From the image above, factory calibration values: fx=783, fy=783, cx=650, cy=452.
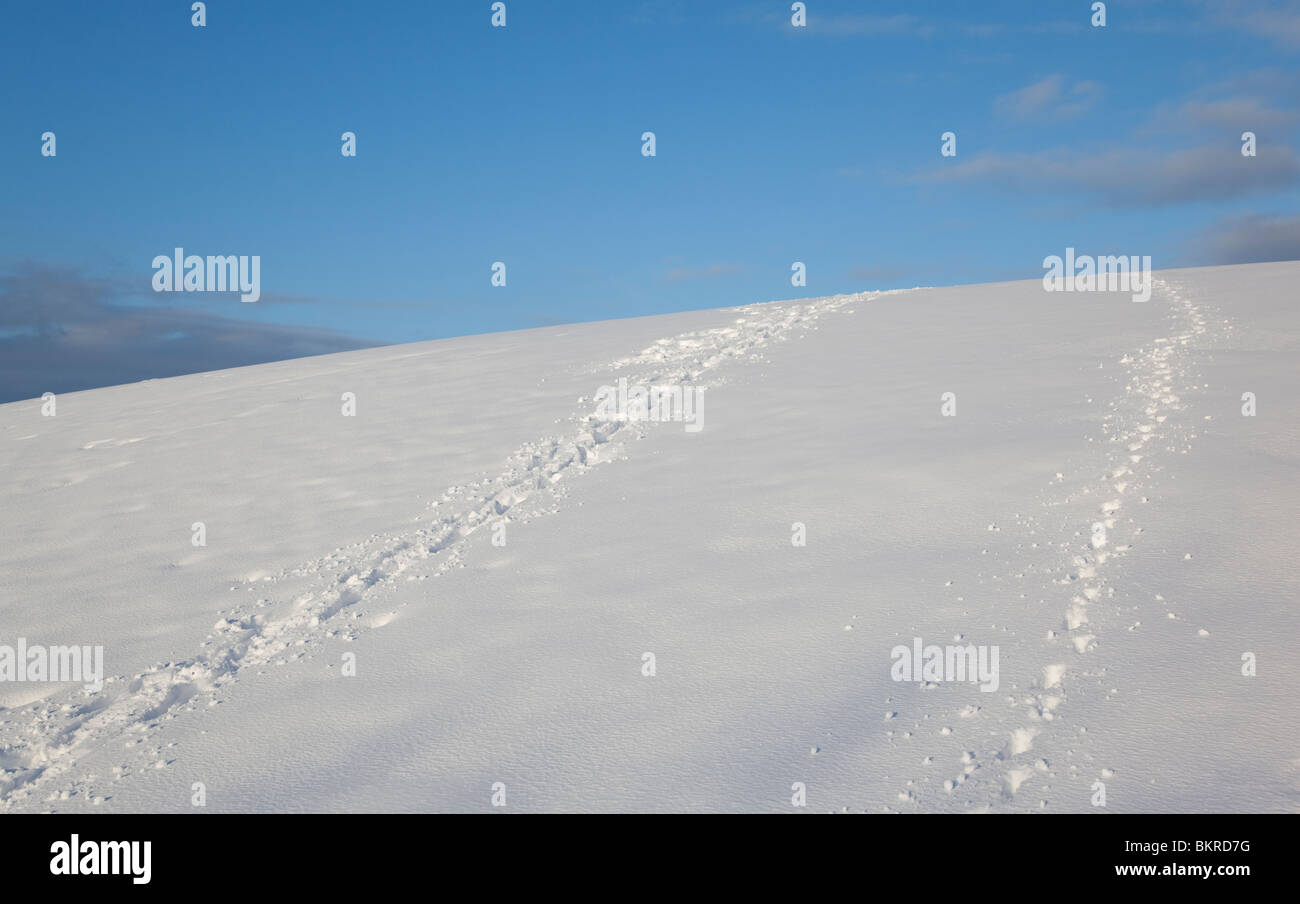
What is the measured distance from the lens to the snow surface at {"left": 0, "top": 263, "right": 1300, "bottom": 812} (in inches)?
183

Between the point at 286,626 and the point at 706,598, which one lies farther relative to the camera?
the point at 286,626

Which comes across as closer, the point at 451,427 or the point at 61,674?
the point at 61,674

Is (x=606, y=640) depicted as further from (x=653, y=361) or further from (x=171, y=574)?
(x=653, y=361)

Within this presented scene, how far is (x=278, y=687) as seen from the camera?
6.10 meters

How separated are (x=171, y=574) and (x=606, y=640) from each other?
17.0 ft

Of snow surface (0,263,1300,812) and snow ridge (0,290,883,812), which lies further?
snow ridge (0,290,883,812)

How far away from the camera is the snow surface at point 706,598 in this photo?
464cm

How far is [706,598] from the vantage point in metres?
6.68

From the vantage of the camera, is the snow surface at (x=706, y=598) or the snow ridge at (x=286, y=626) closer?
the snow surface at (x=706, y=598)
